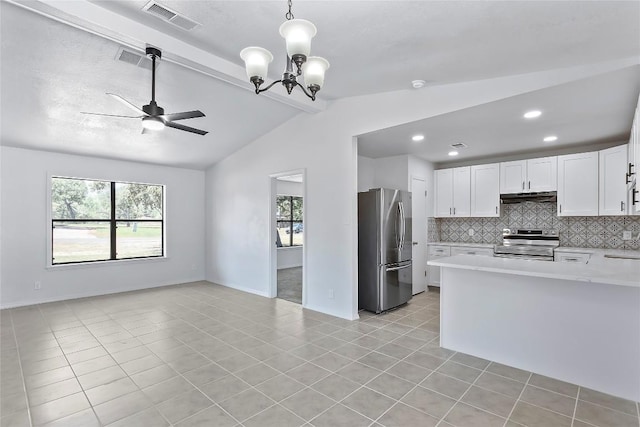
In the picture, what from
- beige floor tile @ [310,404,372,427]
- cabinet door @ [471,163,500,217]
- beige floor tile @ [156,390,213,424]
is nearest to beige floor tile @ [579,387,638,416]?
beige floor tile @ [310,404,372,427]

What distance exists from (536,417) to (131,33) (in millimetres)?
4208

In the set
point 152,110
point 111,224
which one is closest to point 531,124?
point 152,110

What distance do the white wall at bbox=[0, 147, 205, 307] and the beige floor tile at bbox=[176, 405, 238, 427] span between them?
480cm

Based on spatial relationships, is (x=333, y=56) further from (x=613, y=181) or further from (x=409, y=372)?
(x=613, y=181)

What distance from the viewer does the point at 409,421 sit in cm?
218

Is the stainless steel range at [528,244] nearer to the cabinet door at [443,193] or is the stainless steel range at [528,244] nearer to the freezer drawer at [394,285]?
the cabinet door at [443,193]

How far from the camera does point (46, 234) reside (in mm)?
5328

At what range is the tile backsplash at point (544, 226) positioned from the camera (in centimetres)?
475

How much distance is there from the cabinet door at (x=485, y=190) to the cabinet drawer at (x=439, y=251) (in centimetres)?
80

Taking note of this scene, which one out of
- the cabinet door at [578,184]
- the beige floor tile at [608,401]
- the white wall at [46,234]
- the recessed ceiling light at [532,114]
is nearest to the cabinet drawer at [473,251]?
the cabinet door at [578,184]

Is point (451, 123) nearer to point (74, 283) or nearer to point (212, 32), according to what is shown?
point (212, 32)

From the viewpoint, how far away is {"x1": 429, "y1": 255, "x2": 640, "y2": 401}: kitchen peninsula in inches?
98.9

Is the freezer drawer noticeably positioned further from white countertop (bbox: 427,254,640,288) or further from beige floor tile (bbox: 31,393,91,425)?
beige floor tile (bbox: 31,393,91,425)

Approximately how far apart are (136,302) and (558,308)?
5755 mm
